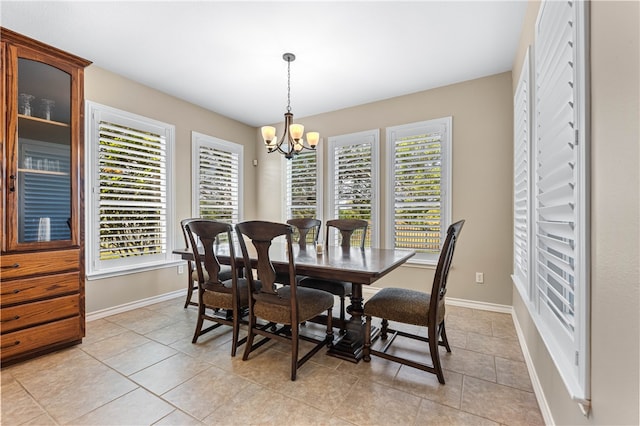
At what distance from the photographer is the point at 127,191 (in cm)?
348

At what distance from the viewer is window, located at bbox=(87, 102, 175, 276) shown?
127 inches

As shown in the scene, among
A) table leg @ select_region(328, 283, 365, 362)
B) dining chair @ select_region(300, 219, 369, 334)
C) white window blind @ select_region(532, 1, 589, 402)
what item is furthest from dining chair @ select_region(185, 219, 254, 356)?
white window blind @ select_region(532, 1, 589, 402)

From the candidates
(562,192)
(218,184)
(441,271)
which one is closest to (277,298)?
(441,271)

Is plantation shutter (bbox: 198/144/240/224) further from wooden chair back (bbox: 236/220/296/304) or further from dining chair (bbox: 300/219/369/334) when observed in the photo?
wooden chair back (bbox: 236/220/296/304)

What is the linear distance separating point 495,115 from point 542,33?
1.84 metres

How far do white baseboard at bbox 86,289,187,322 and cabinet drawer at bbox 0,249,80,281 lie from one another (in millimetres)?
988

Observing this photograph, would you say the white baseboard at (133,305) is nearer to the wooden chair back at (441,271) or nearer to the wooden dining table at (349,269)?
the wooden dining table at (349,269)

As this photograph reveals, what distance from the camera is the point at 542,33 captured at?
1.72 m

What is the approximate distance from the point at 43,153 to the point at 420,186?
153 inches

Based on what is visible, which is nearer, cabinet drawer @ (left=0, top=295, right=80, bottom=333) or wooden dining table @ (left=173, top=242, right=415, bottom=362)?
wooden dining table @ (left=173, top=242, right=415, bottom=362)

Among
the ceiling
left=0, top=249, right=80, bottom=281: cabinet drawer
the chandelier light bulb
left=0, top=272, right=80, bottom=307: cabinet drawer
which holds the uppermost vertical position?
the ceiling

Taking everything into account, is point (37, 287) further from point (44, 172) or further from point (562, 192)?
point (562, 192)

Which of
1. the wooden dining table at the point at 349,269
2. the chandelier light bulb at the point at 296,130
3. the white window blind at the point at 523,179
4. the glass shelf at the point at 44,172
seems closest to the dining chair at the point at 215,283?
the wooden dining table at the point at 349,269

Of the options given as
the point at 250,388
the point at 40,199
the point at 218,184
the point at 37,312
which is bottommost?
the point at 250,388
